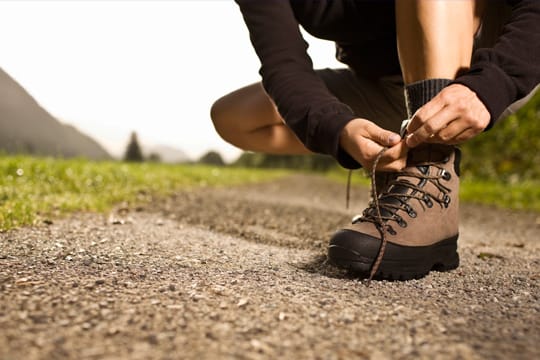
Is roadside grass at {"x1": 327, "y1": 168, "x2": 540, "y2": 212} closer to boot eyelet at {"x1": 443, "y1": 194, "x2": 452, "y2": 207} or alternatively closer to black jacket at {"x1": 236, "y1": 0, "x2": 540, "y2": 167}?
black jacket at {"x1": 236, "y1": 0, "x2": 540, "y2": 167}

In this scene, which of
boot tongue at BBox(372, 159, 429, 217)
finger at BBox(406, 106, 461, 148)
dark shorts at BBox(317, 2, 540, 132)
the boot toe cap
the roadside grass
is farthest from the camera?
the roadside grass

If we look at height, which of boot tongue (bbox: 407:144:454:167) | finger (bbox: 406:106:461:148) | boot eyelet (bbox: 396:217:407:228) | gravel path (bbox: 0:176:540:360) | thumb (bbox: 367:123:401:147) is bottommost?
gravel path (bbox: 0:176:540:360)

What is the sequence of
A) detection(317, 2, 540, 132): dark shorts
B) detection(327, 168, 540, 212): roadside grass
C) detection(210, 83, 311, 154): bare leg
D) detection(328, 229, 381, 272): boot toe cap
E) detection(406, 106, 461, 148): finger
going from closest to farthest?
detection(406, 106, 461, 148): finger → detection(328, 229, 381, 272): boot toe cap → detection(317, 2, 540, 132): dark shorts → detection(210, 83, 311, 154): bare leg → detection(327, 168, 540, 212): roadside grass

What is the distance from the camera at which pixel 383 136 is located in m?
1.41

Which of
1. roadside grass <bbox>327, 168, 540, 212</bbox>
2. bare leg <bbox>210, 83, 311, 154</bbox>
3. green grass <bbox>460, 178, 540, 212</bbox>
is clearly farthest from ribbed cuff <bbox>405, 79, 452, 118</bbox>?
green grass <bbox>460, 178, 540, 212</bbox>

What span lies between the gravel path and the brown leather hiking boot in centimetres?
5

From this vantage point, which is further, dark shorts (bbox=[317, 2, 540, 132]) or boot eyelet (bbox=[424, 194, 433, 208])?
dark shorts (bbox=[317, 2, 540, 132])

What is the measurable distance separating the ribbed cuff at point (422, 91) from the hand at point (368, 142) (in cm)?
17

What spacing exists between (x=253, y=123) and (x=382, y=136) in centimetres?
108

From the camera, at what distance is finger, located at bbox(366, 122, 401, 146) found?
1411mm

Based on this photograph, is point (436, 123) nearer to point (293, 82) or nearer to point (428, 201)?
point (428, 201)

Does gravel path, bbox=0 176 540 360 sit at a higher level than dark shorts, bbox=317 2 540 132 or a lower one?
lower

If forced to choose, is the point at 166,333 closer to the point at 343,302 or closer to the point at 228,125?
the point at 343,302

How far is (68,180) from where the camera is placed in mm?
3709
